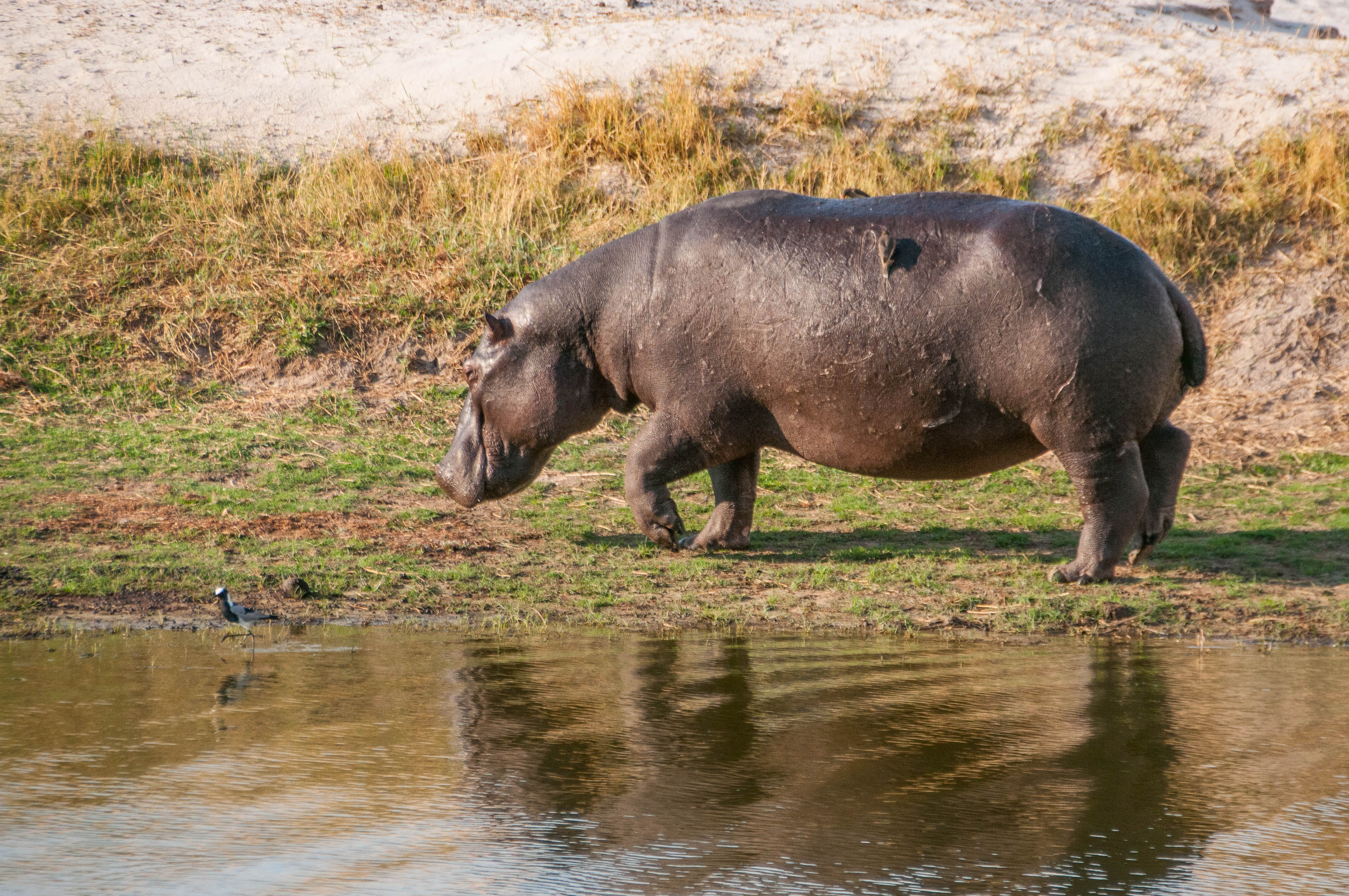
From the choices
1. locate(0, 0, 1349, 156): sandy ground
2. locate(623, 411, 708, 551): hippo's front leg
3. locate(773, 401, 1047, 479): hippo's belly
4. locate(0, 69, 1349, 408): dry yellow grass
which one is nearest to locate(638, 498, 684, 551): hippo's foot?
locate(623, 411, 708, 551): hippo's front leg

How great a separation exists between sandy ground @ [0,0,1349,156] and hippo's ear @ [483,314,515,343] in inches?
219

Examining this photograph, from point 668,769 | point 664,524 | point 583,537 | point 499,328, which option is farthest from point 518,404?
point 668,769

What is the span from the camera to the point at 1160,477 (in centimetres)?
593

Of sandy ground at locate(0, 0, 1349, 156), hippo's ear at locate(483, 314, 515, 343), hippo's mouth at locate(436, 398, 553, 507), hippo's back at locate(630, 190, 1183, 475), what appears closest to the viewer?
hippo's back at locate(630, 190, 1183, 475)

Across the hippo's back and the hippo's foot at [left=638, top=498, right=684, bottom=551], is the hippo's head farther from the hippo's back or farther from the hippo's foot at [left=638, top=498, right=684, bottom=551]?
the hippo's foot at [left=638, top=498, right=684, bottom=551]

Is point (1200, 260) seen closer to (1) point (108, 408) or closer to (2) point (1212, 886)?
(1) point (108, 408)

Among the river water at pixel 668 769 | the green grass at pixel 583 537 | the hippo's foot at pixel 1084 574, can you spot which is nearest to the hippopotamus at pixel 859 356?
the hippo's foot at pixel 1084 574

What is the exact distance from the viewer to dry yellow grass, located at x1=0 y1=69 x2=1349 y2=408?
9.60m

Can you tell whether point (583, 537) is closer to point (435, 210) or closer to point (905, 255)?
point (905, 255)

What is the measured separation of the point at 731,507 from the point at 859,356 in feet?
3.71

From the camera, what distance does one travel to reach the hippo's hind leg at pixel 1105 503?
18.3ft

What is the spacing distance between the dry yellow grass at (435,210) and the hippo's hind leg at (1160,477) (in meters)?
4.71

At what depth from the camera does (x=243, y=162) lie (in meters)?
11.3

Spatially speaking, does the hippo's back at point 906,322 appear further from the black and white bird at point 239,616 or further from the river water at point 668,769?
the black and white bird at point 239,616
